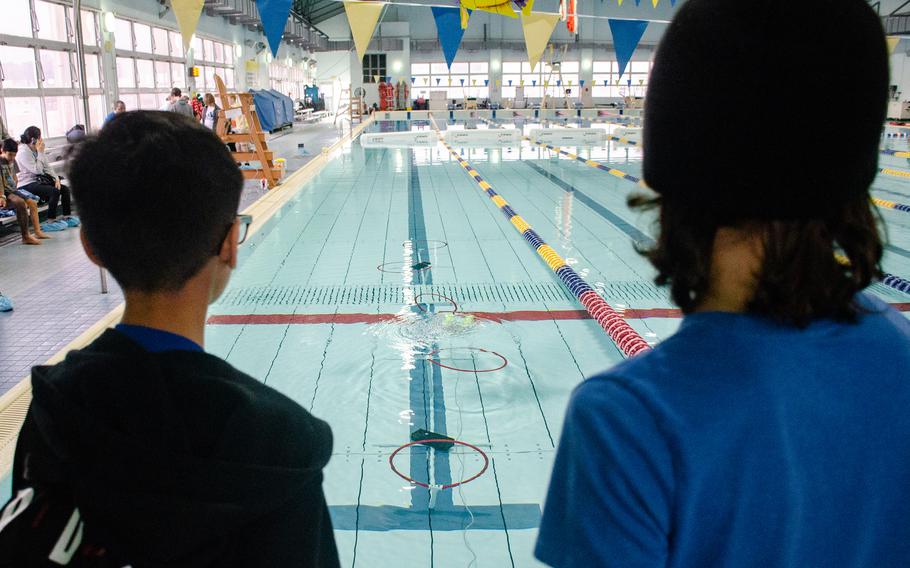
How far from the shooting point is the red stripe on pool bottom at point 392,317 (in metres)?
4.32

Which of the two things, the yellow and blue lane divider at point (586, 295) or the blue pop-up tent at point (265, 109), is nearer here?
the yellow and blue lane divider at point (586, 295)

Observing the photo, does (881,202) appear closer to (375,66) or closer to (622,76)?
(622,76)

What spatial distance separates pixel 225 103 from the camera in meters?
9.44

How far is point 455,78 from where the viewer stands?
120ft

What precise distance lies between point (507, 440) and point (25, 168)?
613 cm

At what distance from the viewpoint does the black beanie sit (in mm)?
604

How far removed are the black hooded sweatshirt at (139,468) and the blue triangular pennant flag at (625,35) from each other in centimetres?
1073

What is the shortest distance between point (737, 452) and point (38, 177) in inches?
306

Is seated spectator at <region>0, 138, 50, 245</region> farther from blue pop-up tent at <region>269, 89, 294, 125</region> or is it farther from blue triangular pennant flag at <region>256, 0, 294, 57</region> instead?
blue pop-up tent at <region>269, 89, 294, 125</region>

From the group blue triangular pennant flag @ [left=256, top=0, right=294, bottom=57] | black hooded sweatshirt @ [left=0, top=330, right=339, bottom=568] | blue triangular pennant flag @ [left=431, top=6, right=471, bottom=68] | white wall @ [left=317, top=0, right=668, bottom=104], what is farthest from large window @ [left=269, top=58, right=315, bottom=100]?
black hooded sweatshirt @ [left=0, top=330, right=339, bottom=568]

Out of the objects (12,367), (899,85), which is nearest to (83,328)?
(12,367)

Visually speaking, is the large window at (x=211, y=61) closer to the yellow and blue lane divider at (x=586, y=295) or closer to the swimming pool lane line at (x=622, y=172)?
the swimming pool lane line at (x=622, y=172)

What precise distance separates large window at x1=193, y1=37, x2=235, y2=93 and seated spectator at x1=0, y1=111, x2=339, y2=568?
733 inches

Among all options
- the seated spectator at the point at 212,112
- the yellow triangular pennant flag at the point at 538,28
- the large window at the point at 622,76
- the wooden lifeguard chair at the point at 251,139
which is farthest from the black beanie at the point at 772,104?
A: the large window at the point at 622,76
